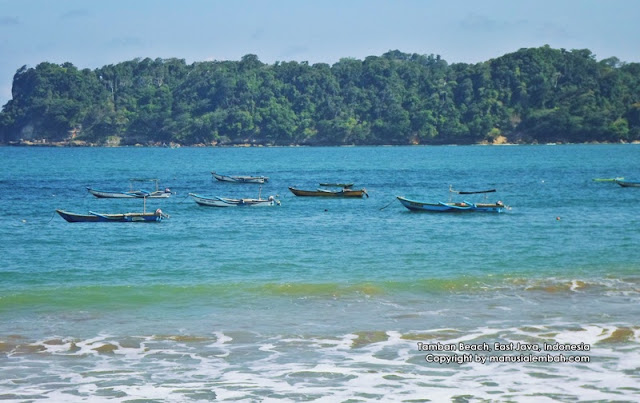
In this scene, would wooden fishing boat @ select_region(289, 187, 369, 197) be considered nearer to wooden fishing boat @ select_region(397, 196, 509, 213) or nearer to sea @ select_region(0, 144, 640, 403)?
sea @ select_region(0, 144, 640, 403)

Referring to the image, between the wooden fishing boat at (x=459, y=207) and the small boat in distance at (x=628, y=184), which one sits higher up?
the small boat in distance at (x=628, y=184)

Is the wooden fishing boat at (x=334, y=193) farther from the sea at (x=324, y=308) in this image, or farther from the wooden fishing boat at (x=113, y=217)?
the wooden fishing boat at (x=113, y=217)

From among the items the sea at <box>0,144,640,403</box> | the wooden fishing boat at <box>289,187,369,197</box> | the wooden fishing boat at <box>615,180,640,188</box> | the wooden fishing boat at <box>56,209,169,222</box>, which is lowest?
the sea at <box>0,144,640,403</box>

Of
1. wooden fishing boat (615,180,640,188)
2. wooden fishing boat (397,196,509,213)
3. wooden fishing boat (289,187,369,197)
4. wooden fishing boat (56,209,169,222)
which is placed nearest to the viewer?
wooden fishing boat (56,209,169,222)

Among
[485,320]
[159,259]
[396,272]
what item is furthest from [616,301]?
[159,259]

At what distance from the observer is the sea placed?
1977 cm

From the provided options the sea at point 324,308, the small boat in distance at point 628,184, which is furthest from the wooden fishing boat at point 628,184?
the sea at point 324,308

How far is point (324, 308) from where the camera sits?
2730 centimetres

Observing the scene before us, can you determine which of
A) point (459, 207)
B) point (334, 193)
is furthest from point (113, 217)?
point (334, 193)

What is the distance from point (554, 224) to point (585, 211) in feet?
26.4

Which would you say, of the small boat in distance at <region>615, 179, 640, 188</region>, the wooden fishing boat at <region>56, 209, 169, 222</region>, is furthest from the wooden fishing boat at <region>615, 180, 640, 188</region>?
the wooden fishing boat at <region>56, 209, 169, 222</region>

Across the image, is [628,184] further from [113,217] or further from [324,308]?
[324,308]

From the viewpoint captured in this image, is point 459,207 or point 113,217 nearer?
point 113,217

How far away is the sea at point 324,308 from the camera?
19.8m
